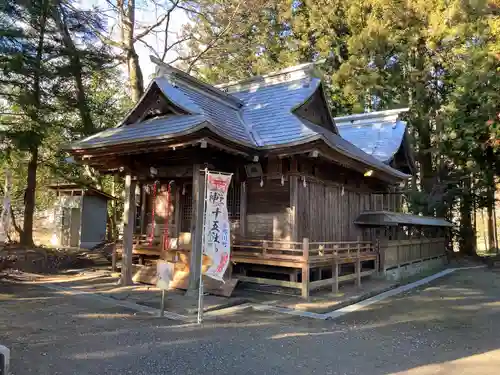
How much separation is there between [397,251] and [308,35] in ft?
57.3

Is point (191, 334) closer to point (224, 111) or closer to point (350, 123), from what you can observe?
point (224, 111)

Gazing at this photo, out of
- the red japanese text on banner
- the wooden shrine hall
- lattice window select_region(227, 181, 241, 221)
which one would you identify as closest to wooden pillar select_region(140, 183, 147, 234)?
the wooden shrine hall

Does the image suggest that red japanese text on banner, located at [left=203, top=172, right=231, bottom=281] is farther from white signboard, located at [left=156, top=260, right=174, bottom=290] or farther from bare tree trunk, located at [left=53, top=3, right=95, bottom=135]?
bare tree trunk, located at [left=53, top=3, right=95, bottom=135]

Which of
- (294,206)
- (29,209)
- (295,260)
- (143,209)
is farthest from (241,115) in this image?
(29,209)

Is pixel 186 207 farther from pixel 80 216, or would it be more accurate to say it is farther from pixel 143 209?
pixel 80 216

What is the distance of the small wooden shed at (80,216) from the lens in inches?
917

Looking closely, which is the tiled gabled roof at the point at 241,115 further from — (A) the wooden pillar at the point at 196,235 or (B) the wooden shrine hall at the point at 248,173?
(A) the wooden pillar at the point at 196,235

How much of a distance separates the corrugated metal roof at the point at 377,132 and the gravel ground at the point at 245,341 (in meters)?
10.5

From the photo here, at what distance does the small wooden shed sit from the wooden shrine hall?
35.6ft

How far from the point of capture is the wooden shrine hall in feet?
32.3

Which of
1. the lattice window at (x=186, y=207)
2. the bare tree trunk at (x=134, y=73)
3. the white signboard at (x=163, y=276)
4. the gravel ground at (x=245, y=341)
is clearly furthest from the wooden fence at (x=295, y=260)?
the bare tree trunk at (x=134, y=73)

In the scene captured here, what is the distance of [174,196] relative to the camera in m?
12.3

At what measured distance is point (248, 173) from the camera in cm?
1162

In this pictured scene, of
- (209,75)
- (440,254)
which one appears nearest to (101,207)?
(209,75)
